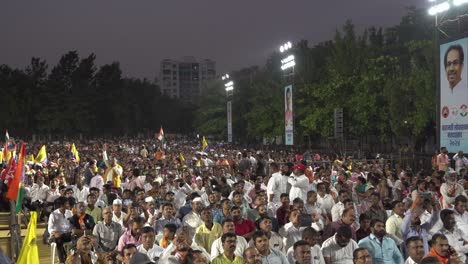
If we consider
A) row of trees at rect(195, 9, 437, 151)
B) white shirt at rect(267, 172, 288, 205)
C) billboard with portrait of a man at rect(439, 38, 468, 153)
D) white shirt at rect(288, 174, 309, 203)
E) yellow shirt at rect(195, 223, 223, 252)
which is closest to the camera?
yellow shirt at rect(195, 223, 223, 252)

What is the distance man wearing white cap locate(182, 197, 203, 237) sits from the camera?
9.88 meters

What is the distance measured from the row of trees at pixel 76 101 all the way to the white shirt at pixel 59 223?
63998mm

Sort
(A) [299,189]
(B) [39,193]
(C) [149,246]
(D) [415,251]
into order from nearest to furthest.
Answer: (D) [415,251], (C) [149,246], (A) [299,189], (B) [39,193]

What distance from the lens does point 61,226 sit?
1073 centimetres

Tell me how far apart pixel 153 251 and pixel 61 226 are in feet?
11.1

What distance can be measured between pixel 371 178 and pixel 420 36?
3807 centimetres

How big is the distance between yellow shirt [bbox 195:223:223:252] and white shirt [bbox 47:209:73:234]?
2.83m

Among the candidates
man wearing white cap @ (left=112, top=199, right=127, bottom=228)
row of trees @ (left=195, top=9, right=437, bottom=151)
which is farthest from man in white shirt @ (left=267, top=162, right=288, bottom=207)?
row of trees @ (left=195, top=9, right=437, bottom=151)

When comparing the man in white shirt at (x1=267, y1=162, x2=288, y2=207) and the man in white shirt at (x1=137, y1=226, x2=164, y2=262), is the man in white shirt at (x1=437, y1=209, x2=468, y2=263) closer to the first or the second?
the man in white shirt at (x1=137, y1=226, x2=164, y2=262)

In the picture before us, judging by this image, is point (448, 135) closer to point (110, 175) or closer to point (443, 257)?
point (110, 175)

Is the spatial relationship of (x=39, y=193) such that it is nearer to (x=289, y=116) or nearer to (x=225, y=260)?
(x=225, y=260)

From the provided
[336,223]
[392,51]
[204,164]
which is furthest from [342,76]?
[336,223]

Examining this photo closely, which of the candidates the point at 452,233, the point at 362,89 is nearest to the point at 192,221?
the point at 452,233

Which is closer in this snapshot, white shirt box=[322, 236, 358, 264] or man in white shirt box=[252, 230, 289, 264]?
man in white shirt box=[252, 230, 289, 264]
